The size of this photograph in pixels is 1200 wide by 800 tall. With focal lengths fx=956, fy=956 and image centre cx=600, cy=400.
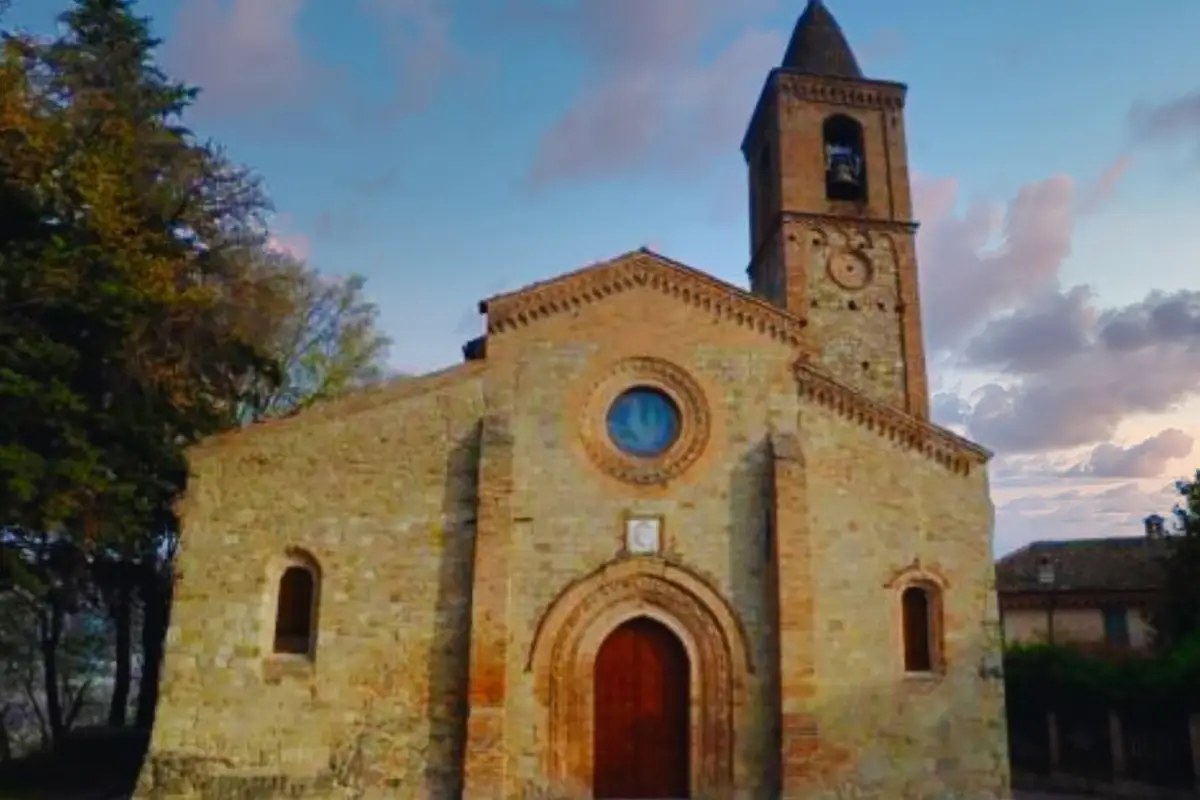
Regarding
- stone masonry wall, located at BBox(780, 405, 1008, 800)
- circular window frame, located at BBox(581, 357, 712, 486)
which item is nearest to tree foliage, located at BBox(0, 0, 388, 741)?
circular window frame, located at BBox(581, 357, 712, 486)

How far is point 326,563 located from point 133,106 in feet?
37.0

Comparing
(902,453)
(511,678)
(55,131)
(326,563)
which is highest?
(55,131)

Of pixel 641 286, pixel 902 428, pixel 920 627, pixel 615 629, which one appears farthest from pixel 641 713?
pixel 641 286

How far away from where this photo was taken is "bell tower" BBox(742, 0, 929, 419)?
74.2 feet

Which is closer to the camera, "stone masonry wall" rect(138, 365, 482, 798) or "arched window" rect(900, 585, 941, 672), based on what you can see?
"stone masonry wall" rect(138, 365, 482, 798)

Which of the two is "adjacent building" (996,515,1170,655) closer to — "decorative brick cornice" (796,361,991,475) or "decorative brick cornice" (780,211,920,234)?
"decorative brick cornice" (780,211,920,234)

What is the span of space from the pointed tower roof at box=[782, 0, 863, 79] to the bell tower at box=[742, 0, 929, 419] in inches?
3.2

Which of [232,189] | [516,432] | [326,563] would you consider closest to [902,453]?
[516,432]

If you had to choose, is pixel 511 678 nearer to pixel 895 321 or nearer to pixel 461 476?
pixel 461 476

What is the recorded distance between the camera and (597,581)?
15.5 metres

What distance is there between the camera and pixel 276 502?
51.1 ft

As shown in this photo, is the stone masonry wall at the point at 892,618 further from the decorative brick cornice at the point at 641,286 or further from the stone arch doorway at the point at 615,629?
the decorative brick cornice at the point at 641,286

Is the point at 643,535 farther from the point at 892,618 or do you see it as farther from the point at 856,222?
the point at 856,222

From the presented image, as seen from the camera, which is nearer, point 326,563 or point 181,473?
point 326,563
